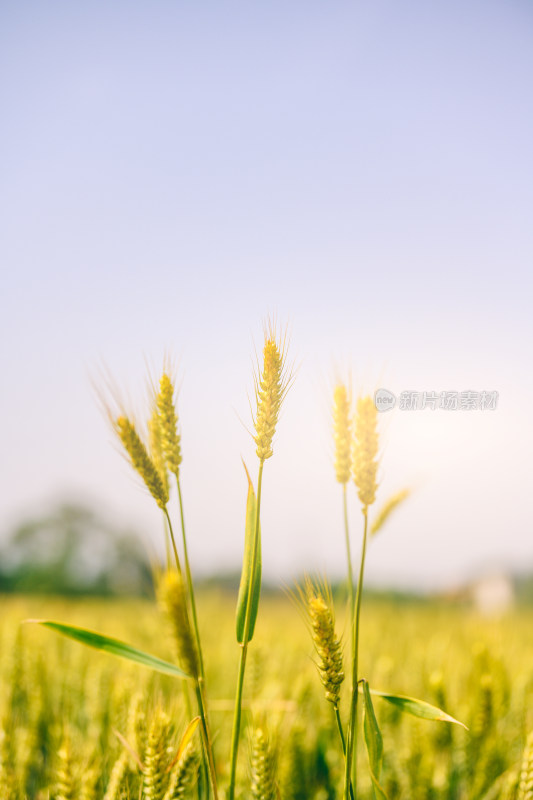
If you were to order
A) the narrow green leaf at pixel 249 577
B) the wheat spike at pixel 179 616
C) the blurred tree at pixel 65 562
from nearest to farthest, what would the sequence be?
the wheat spike at pixel 179 616 < the narrow green leaf at pixel 249 577 < the blurred tree at pixel 65 562

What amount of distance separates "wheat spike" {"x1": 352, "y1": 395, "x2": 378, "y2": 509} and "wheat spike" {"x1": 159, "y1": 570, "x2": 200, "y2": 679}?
0.27 metres

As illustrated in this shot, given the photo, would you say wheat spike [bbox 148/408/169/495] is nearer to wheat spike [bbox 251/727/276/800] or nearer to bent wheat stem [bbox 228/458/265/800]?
bent wheat stem [bbox 228/458/265/800]

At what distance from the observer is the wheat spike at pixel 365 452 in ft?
2.53

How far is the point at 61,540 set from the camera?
1075cm

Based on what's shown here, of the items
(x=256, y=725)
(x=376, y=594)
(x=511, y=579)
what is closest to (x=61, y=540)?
(x=376, y=594)

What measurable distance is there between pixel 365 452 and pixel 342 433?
0.07m

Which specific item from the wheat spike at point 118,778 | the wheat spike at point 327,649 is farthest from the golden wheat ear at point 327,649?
the wheat spike at point 118,778

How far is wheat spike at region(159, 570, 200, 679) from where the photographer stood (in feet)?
2.20

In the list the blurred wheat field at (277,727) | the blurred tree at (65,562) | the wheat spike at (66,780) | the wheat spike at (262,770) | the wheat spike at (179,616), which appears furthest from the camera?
the blurred tree at (65,562)

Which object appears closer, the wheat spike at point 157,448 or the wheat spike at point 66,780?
the wheat spike at point 157,448

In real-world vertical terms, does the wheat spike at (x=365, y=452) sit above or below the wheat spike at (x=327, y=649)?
above

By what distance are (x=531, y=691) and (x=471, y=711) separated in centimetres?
120

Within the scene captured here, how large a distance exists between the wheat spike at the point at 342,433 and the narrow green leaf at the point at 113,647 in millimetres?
380

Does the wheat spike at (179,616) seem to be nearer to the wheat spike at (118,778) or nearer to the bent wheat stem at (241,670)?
the bent wheat stem at (241,670)
